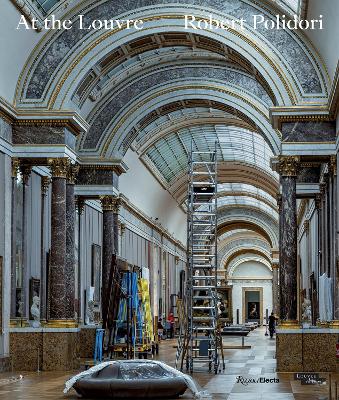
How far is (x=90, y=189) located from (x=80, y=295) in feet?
12.6

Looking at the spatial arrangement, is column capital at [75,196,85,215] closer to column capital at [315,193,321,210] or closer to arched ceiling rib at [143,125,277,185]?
column capital at [315,193,321,210]

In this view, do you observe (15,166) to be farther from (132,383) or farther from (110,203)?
(132,383)

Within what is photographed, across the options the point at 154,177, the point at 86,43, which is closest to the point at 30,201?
the point at 86,43

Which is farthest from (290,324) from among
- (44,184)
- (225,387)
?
(44,184)

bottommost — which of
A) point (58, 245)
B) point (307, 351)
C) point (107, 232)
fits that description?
point (307, 351)

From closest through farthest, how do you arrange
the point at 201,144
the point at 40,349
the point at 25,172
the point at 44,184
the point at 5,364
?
the point at 5,364, the point at 40,349, the point at 25,172, the point at 44,184, the point at 201,144

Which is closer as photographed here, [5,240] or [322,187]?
[5,240]

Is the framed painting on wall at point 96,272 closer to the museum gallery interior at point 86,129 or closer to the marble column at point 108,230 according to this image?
the marble column at point 108,230

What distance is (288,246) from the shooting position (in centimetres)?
2534

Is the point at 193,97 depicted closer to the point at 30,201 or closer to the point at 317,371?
the point at 30,201

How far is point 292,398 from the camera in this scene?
17.1 meters

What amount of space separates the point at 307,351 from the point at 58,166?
26.7 ft

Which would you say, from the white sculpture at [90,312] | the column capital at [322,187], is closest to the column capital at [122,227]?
the white sculpture at [90,312]

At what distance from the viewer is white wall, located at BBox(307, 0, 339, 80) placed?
71.0ft
